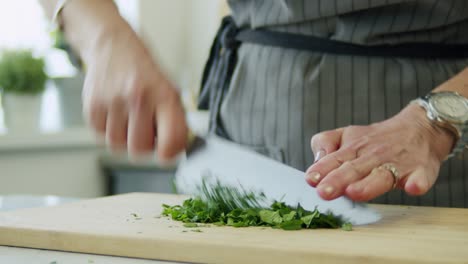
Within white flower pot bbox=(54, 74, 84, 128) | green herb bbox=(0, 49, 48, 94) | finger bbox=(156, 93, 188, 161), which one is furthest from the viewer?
white flower pot bbox=(54, 74, 84, 128)

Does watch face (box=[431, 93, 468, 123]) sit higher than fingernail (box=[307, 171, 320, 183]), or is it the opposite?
watch face (box=[431, 93, 468, 123])

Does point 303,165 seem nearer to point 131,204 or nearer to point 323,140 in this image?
point 323,140

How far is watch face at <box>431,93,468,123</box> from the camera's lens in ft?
3.75

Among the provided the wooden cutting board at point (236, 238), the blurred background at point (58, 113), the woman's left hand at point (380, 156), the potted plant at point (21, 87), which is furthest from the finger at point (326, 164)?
the potted plant at point (21, 87)

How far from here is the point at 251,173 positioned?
1.15 metres

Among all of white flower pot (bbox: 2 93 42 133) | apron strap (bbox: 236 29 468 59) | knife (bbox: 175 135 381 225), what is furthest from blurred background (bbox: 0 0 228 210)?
knife (bbox: 175 135 381 225)

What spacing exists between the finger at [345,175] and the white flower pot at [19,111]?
2.04 meters

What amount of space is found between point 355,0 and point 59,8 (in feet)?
1.65

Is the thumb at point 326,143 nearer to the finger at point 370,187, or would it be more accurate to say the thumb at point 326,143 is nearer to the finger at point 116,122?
the finger at point 370,187

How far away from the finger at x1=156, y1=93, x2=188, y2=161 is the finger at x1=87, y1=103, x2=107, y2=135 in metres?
0.08

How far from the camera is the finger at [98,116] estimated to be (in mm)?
1014

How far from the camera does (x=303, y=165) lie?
1282 millimetres

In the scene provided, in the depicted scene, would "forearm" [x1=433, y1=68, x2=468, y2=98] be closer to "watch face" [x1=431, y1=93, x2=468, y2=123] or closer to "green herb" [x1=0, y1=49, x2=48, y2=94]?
"watch face" [x1=431, y1=93, x2=468, y2=123]

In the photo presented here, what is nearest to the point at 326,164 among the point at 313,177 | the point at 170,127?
the point at 313,177
